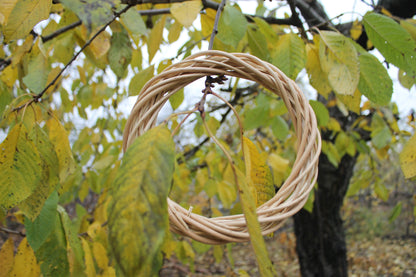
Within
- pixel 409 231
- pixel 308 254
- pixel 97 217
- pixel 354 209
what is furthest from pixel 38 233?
pixel 354 209

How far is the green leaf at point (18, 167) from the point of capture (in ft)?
1.29

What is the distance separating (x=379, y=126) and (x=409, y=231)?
4.09 metres

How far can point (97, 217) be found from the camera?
1.21m

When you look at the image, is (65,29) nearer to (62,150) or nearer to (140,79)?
(140,79)

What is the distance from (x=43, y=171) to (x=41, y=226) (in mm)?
163

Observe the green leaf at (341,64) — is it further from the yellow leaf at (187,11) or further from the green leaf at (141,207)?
the green leaf at (141,207)

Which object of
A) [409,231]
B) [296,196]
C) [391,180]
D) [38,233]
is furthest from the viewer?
[391,180]

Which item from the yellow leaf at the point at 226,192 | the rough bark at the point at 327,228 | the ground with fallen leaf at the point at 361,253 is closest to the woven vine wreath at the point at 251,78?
the yellow leaf at the point at 226,192

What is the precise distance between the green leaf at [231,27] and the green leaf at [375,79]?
0.88 feet

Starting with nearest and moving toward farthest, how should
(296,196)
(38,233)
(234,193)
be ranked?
1. (296,196)
2. (38,233)
3. (234,193)

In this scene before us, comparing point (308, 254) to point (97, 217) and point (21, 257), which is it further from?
point (21, 257)

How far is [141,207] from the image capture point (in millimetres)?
230

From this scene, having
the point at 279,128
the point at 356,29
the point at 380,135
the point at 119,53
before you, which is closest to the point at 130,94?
the point at 119,53

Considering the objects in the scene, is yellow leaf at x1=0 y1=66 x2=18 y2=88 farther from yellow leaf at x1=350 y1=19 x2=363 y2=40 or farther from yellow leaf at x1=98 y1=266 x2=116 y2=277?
yellow leaf at x1=350 y1=19 x2=363 y2=40
